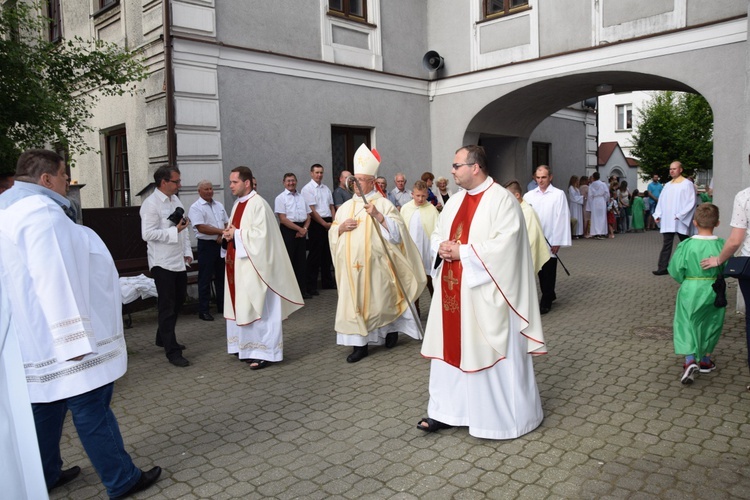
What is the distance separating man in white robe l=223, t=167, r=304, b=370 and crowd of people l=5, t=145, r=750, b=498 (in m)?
0.01

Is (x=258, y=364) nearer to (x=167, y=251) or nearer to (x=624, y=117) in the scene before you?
(x=167, y=251)

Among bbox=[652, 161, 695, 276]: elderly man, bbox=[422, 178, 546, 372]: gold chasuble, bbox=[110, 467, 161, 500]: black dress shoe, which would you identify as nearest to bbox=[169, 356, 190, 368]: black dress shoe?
bbox=[110, 467, 161, 500]: black dress shoe

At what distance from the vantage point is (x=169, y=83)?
9.55 meters

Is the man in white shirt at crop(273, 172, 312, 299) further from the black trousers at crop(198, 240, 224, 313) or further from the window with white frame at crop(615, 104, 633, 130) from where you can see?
the window with white frame at crop(615, 104, 633, 130)

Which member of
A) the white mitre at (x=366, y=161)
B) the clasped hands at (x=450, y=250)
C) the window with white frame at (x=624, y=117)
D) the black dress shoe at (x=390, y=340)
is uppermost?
the window with white frame at (x=624, y=117)

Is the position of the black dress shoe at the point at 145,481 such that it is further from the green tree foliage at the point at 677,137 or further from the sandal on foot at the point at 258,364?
the green tree foliage at the point at 677,137

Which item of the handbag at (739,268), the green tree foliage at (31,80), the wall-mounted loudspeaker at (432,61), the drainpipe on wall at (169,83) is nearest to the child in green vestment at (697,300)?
the handbag at (739,268)

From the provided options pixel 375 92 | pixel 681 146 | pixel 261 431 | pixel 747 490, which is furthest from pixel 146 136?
pixel 681 146

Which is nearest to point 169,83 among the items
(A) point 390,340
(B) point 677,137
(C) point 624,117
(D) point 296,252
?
(D) point 296,252

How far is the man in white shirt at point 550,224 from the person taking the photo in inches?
316

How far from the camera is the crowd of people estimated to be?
10.1 ft

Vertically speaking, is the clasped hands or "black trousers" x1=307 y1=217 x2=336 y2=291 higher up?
the clasped hands

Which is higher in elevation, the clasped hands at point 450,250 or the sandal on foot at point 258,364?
the clasped hands at point 450,250

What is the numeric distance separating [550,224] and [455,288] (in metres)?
4.44
